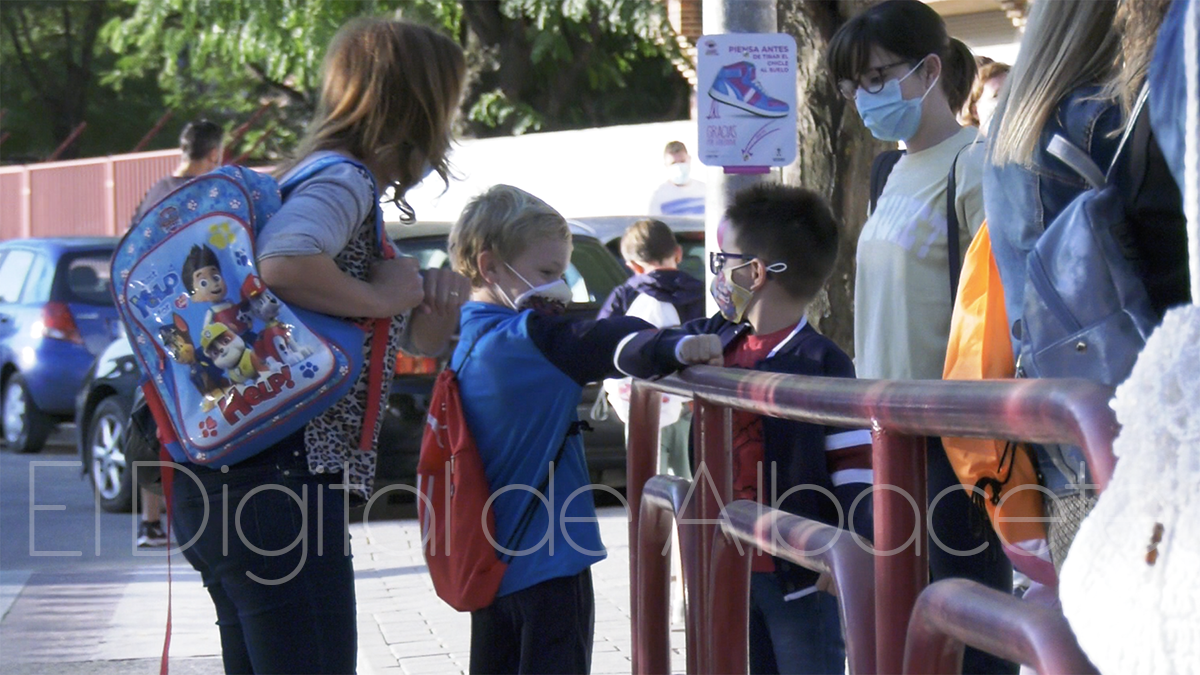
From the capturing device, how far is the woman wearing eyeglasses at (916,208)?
327cm

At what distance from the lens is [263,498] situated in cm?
280

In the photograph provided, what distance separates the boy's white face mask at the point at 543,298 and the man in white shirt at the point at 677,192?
10.1m

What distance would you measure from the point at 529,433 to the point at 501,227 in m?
0.45

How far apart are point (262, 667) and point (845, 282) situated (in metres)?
4.44

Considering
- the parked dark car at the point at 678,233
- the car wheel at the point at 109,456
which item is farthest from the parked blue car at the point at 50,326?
the parked dark car at the point at 678,233

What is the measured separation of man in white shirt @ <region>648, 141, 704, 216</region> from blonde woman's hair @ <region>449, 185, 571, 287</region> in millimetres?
9963

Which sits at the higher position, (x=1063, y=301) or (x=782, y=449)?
(x=1063, y=301)

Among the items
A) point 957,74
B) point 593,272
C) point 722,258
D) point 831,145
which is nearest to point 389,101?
point 722,258

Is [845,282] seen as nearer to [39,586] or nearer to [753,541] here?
[39,586]

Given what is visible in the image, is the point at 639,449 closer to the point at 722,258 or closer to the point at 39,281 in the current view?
the point at 722,258

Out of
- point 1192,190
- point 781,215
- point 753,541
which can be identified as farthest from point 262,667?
point 1192,190

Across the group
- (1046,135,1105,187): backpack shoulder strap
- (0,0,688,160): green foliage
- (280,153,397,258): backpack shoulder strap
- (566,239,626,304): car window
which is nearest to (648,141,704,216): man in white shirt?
(566,239,626,304): car window

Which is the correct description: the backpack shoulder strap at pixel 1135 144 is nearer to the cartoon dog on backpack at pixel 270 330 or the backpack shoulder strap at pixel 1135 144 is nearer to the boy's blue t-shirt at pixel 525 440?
the cartoon dog on backpack at pixel 270 330

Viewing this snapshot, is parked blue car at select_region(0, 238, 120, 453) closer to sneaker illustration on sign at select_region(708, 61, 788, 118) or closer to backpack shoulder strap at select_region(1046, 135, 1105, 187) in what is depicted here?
sneaker illustration on sign at select_region(708, 61, 788, 118)
